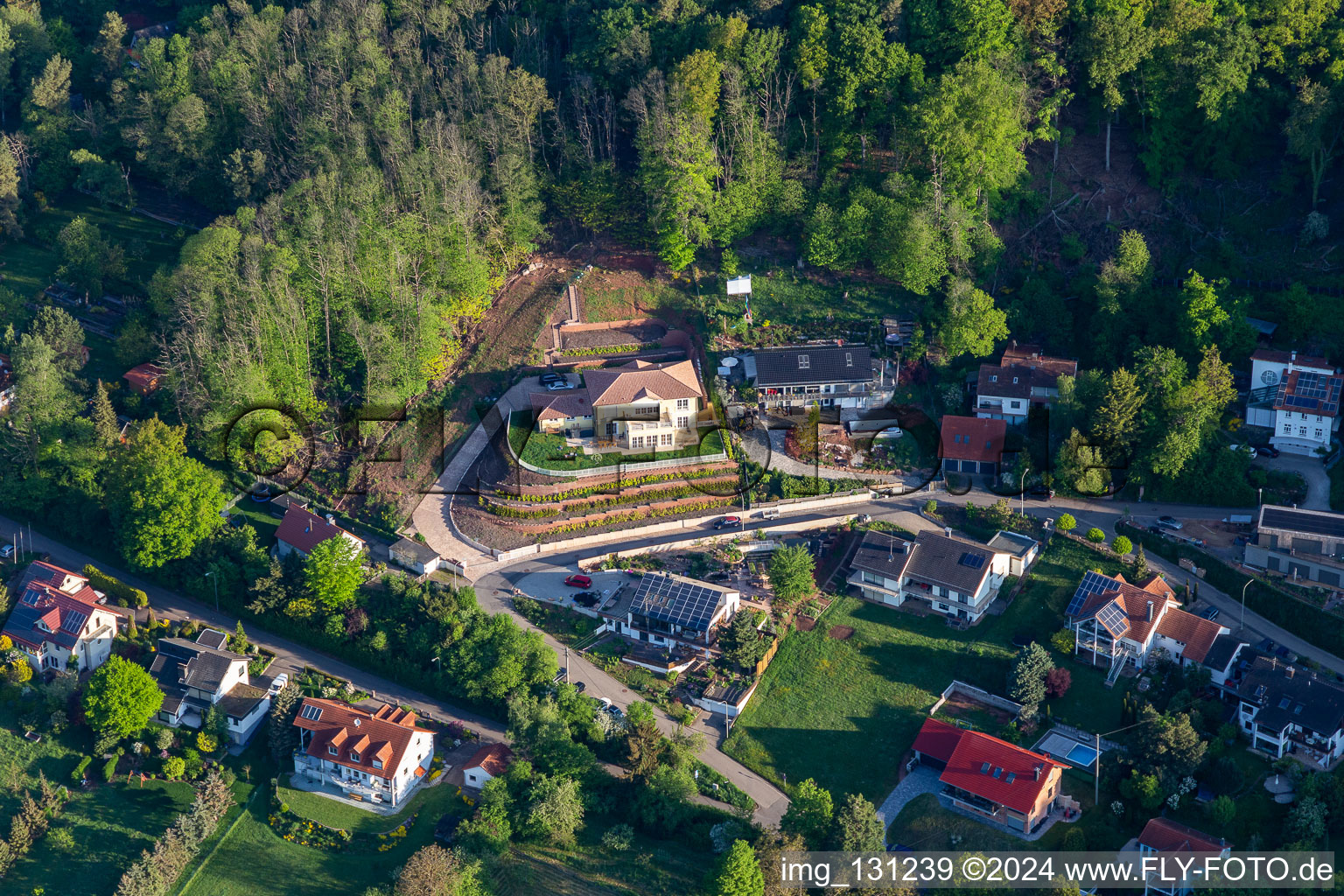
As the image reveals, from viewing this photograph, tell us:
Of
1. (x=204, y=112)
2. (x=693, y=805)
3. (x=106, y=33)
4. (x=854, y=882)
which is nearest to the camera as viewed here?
(x=854, y=882)

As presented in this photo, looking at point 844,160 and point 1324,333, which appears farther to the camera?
point 844,160

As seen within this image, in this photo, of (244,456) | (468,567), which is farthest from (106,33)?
(468,567)

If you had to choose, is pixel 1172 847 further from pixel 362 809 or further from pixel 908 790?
pixel 362 809

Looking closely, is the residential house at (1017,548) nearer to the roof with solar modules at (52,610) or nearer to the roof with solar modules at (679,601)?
the roof with solar modules at (679,601)

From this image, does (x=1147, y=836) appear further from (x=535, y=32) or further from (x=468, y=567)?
(x=535, y=32)

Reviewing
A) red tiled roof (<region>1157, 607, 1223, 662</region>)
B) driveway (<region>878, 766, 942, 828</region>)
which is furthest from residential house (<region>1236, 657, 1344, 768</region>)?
driveway (<region>878, 766, 942, 828</region>)

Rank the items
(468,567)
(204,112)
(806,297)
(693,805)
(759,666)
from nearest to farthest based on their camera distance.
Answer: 1. (693,805)
2. (759,666)
3. (468,567)
4. (806,297)
5. (204,112)

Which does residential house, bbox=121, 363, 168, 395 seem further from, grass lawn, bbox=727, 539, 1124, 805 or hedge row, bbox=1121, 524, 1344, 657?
hedge row, bbox=1121, 524, 1344, 657
